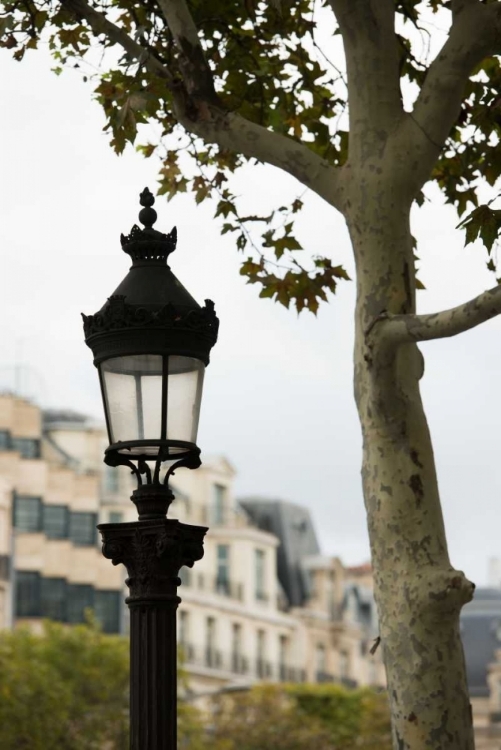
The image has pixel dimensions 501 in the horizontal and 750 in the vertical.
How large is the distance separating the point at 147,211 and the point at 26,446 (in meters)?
58.4

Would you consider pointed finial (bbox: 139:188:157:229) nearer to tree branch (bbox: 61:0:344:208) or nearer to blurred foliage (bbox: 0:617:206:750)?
tree branch (bbox: 61:0:344:208)

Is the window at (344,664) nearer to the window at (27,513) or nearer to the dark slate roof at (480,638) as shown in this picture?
the dark slate roof at (480,638)

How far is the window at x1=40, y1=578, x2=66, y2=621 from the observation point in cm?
6644

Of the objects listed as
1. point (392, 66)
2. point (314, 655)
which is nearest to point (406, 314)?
point (392, 66)

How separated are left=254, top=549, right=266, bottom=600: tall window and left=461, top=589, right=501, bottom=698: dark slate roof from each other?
1665 centimetres

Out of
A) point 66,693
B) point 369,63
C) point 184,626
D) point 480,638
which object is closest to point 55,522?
point 184,626

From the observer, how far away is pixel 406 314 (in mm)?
9188

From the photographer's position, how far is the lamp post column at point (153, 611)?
743 centimetres

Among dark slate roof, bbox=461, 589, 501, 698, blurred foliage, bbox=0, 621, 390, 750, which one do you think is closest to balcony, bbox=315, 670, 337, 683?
dark slate roof, bbox=461, 589, 501, 698

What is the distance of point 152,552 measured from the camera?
7664mm

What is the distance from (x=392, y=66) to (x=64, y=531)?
5828 centimetres

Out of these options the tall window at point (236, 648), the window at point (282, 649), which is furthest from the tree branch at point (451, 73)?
the window at point (282, 649)

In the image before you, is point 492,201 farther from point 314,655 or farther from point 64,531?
point 314,655

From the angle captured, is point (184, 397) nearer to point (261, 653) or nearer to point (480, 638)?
point (261, 653)
